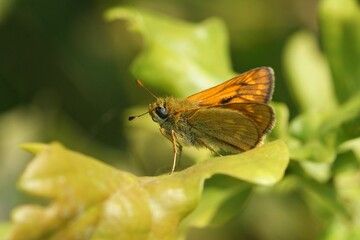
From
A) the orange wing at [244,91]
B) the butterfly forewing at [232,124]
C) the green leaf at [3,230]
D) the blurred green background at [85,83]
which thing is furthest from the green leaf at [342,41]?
the green leaf at [3,230]

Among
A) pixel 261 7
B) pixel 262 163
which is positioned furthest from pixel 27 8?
pixel 262 163

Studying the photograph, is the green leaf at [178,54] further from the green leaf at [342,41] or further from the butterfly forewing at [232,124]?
the green leaf at [342,41]

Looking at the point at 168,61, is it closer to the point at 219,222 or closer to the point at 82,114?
the point at 219,222

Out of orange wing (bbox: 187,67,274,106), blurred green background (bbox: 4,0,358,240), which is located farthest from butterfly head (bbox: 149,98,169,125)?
blurred green background (bbox: 4,0,358,240)

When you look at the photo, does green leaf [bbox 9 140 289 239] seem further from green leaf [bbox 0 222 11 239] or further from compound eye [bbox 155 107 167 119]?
compound eye [bbox 155 107 167 119]

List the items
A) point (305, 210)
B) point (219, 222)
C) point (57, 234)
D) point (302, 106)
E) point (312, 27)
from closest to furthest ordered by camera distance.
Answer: point (57, 234)
point (219, 222)
point (302, 106)
point (305, 210)
point (312, 27)
